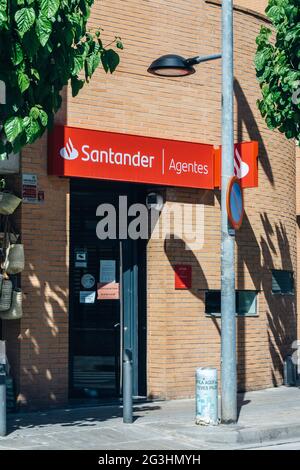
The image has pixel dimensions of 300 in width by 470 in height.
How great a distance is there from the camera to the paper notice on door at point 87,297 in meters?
14.8

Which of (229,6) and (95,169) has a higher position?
(229,6)

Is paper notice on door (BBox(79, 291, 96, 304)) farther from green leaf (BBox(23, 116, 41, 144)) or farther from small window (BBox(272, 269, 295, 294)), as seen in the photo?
green leaf (BBox(23, 116, 41, 144))

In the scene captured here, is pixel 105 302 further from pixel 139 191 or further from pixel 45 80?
pixel 45 80

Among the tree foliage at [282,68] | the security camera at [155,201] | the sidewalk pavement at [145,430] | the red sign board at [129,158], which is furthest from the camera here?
the security camera at [155,201]

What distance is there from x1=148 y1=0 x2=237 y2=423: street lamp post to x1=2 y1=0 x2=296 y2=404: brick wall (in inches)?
89.8

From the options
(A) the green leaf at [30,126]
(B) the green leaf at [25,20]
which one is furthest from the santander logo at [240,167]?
(B) the green leaf at [25,20]

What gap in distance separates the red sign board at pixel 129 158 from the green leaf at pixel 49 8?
443cm

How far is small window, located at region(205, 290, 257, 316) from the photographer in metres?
15.9

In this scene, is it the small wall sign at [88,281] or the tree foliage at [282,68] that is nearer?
the tree foliage at [282,68]

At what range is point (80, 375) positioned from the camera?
578 inches

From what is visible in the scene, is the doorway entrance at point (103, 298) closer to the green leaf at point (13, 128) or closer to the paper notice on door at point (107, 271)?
the paper notice on door at point (107, 271)
